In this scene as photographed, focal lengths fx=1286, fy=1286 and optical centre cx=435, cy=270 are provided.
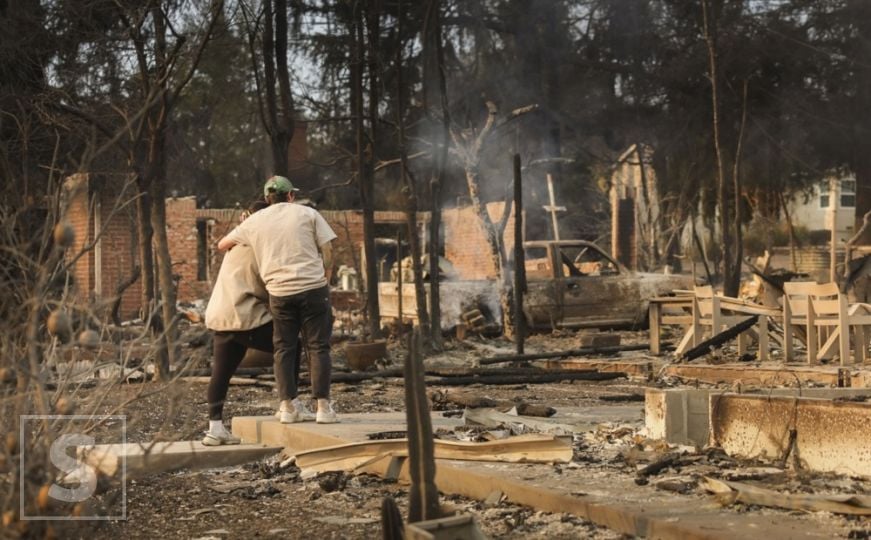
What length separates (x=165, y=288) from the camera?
14.5 meters

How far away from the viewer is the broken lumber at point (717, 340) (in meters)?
14.8

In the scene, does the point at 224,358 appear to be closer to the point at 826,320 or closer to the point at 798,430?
the point at 798,430

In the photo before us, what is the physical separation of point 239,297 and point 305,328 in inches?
19.9

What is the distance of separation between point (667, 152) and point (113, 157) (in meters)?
13.4

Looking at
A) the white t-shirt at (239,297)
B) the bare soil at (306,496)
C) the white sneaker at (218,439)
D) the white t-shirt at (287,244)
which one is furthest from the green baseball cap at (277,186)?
the bare soil at (306,496)

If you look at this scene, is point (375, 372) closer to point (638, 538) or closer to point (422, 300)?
point (422, 300)

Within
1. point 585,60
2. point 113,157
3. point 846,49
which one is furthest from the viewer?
point 585,60

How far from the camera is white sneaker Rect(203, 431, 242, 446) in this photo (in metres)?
8.74

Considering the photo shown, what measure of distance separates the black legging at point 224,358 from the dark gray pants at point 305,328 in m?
0.15

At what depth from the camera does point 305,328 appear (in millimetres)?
8977

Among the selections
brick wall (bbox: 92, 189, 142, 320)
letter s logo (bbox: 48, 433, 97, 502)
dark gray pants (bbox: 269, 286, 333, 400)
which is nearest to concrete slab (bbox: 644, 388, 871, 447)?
dark gray pants (bbox: 269, 286, 333, 400)

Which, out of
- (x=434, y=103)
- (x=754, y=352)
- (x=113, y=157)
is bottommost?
(x=754, y=352)

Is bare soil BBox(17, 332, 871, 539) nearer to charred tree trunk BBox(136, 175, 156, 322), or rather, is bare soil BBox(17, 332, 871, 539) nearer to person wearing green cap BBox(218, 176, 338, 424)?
person wearing green cap BBox(218, 176, 338, 424)

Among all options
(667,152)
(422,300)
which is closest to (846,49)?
(667,152)
